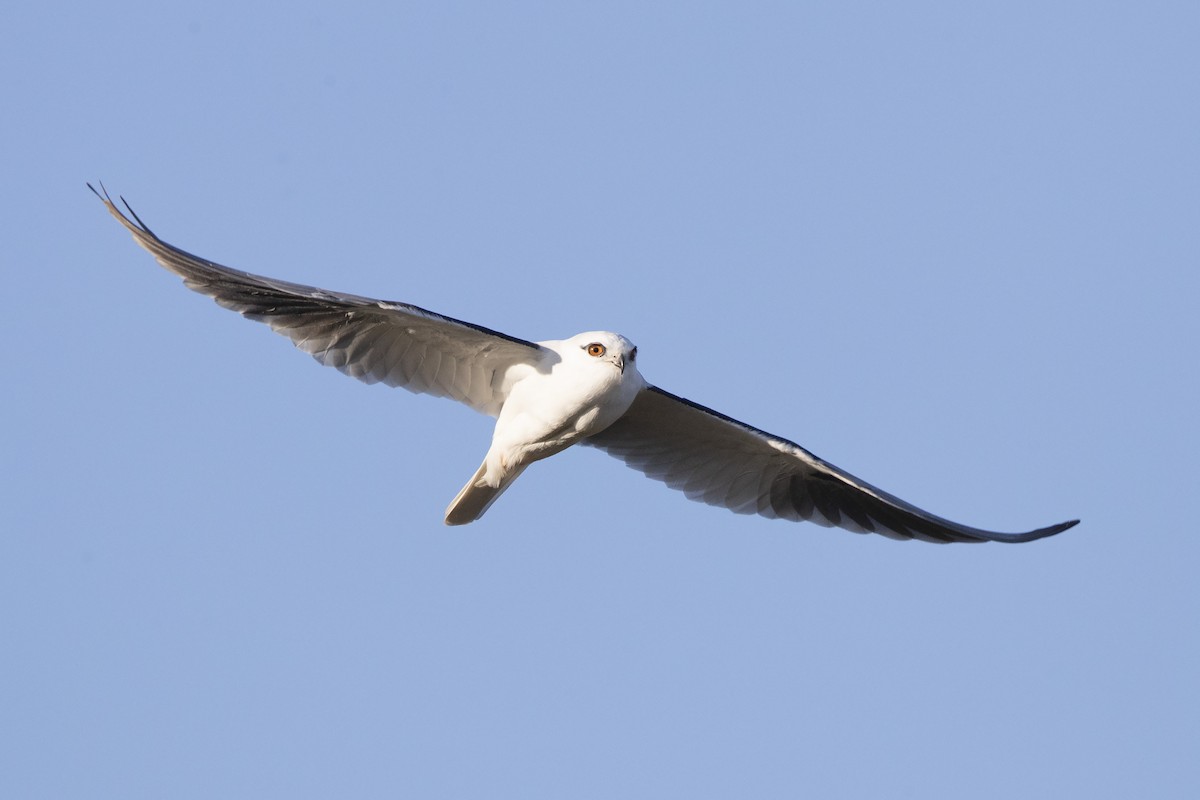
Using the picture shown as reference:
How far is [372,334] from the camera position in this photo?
1277 cm

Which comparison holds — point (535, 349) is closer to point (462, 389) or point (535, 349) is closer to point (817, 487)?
point (462, 389)

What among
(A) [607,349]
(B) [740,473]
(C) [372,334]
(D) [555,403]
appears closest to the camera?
(A) [607,349]

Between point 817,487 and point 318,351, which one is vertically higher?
point 817,487

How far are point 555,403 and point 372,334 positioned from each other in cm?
157

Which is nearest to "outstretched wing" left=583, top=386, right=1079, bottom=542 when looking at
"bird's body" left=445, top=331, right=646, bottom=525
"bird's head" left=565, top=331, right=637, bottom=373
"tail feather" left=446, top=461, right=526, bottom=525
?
"bird's body" left=445, top=331, right=646, bottom=525

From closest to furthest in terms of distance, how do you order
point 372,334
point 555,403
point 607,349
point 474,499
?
point 607,349
point 555,403
point 372,334
point 474,499

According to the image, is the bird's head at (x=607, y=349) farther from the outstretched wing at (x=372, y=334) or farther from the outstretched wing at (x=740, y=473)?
the outstretched wing at (x=740, y=473)

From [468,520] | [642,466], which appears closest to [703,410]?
[642,466]

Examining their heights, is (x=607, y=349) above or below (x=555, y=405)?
above

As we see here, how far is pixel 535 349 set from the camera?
12586mm

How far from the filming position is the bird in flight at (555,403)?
1233 cm

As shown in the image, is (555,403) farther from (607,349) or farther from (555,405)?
(607,349)

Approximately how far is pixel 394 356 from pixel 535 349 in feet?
3.94

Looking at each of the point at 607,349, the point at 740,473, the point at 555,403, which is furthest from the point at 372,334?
the point at 740,473
